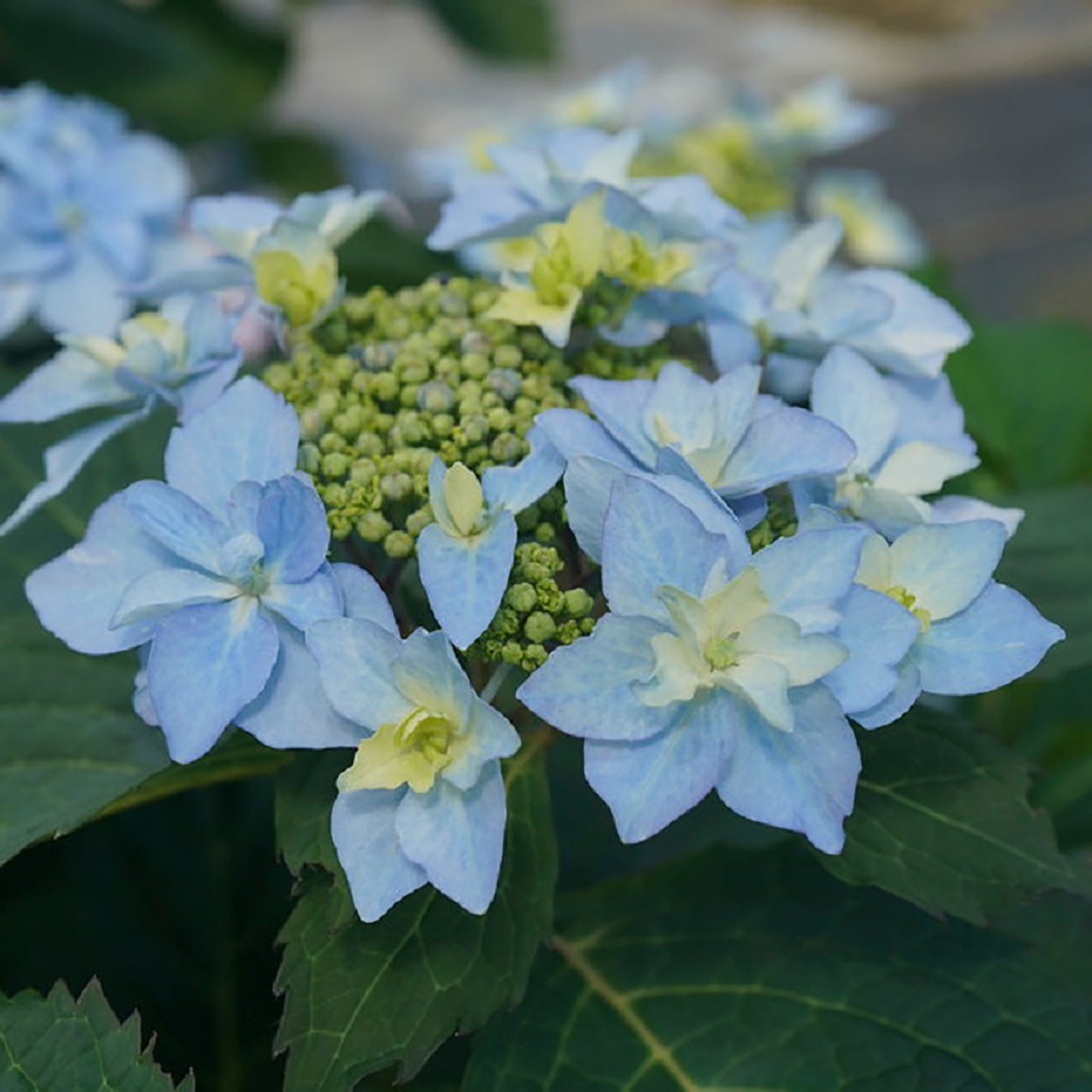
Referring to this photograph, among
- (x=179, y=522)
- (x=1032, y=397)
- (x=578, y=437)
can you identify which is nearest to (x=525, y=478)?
(x=578, y=437)

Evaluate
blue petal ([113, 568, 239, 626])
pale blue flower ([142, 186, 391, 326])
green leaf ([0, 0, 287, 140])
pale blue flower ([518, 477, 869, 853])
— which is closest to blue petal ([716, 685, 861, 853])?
pale blue flower ([518, 477, 869, 853])

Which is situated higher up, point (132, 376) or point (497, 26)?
point (132, 376)

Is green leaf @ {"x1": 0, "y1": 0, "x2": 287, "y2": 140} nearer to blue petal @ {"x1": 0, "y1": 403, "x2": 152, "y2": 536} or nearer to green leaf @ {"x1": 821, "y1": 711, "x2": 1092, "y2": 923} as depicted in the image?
blue petal @ {"x1": 0, "y1": 403, "x2": 152, "y2": 536}

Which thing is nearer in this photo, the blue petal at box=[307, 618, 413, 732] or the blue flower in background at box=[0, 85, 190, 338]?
the blue petal at box=[307, 618, 413, 732]

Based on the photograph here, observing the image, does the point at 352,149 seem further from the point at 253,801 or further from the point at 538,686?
the point at 538,686

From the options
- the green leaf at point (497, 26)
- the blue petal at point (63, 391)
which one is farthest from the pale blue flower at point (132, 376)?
the green leaf at point (497, 26)

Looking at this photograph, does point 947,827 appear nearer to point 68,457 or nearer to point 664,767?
point 664,767

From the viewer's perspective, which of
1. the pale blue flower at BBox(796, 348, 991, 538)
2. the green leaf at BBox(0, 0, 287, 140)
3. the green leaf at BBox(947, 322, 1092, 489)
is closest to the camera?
the pale blue flower at BBox(796, 348, 991, 538)
